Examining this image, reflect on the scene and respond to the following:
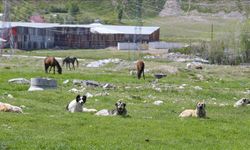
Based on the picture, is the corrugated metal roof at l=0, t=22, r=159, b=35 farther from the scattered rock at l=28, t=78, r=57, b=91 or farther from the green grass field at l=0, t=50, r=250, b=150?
the green grass field at l=0, t=50, r=250, b=150

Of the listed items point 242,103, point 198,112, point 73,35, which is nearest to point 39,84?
point 242,103

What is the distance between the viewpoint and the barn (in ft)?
564

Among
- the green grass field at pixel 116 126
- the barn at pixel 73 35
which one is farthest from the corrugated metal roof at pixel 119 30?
the green grass field at pixel 116 126

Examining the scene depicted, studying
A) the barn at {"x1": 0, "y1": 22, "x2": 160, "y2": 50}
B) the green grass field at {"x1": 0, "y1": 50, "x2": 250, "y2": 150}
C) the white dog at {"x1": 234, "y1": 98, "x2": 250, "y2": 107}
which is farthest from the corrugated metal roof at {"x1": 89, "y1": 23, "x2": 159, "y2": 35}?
the green grass field at {"x1": 0, "y1": 50, "x2": 250, "y2": 150}

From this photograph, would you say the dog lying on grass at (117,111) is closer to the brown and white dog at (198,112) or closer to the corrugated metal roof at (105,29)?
the brown and white dog at (198,112)

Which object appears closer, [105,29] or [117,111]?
[117,111]

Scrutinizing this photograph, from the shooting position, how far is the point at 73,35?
183 meters

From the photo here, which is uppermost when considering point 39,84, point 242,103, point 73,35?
point 39,84

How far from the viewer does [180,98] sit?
136ft

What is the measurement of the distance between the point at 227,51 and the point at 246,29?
9954mm

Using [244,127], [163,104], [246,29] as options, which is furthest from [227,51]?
[244,127]

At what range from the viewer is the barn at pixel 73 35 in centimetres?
17200

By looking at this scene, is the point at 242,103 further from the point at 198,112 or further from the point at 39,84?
the point at 39,84

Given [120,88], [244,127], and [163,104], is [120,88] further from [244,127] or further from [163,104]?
[244,127]
